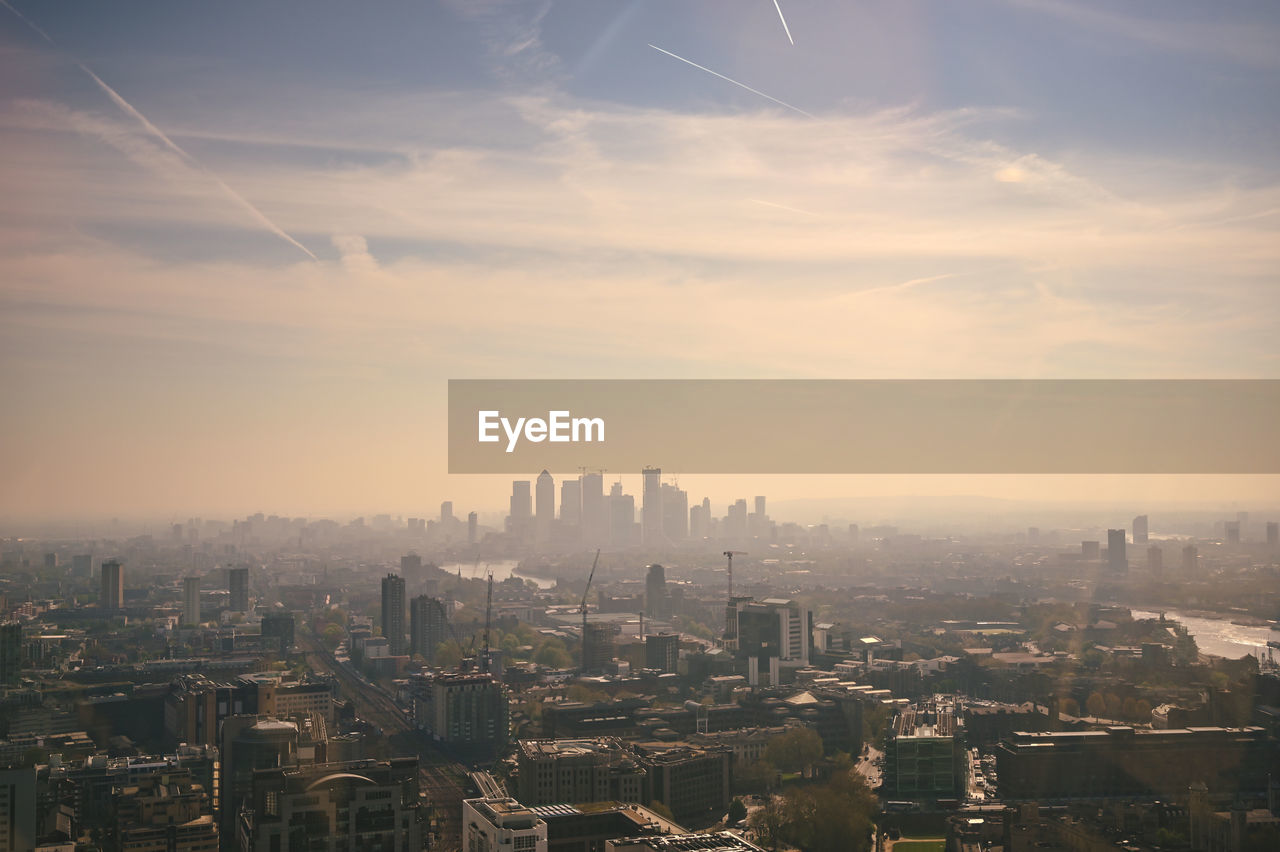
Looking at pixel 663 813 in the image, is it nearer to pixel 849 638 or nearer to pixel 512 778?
pixel 512 778

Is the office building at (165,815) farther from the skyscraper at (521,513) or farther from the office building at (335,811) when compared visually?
the skyscraper at (521,513)

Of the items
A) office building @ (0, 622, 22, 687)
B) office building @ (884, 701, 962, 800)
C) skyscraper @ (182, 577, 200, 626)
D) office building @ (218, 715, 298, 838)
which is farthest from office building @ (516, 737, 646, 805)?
skyscraper @ (182, 577, 200, 626)

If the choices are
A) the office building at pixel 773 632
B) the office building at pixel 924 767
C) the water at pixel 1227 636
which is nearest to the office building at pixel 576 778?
the office building at pixel 924 767

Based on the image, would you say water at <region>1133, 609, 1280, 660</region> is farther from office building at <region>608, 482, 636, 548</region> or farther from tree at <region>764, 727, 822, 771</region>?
office building at <region>608, 482, 636, 548</region>

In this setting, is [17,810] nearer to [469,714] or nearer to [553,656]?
[469,714]

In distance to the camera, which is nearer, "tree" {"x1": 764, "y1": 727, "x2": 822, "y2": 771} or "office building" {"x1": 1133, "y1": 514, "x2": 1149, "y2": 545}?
"tree" {"x1": 764, "y1": 727, "x2": 822, "y2": 771}

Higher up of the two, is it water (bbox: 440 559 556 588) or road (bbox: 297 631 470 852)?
water (bbox: 440 559 556 588)

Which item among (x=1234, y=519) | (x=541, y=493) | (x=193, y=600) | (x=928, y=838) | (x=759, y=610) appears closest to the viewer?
(x=928, y=838)

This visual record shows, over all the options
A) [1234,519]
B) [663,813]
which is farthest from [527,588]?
A: [663,813]
